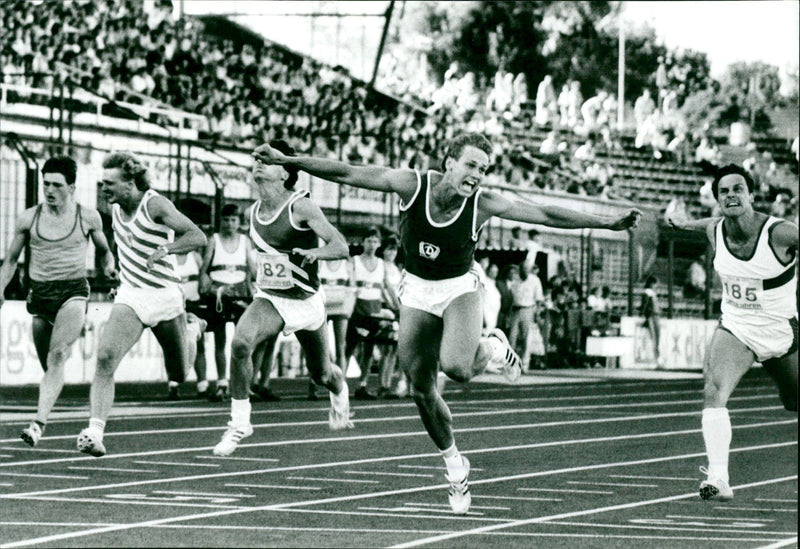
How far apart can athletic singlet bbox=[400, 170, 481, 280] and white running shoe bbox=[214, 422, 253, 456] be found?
2.62 metres

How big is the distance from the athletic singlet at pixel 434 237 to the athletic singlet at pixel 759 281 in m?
1.72

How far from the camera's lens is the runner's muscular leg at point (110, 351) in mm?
12352

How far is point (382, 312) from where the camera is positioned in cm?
2205

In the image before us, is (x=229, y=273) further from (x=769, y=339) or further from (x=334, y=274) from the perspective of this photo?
(x=769, y=339)

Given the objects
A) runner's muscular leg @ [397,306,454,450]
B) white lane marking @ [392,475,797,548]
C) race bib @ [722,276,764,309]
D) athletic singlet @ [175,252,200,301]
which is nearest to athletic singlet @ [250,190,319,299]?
runner's muscular leg @ [397,306,454,450]

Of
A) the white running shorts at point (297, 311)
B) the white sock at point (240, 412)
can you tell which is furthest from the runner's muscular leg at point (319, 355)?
the white sock at point (240, 412)

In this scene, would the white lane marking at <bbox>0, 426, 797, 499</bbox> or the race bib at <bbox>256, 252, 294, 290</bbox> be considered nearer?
the white lane marking at <bbox>0, 426, 797, 499</bbox>

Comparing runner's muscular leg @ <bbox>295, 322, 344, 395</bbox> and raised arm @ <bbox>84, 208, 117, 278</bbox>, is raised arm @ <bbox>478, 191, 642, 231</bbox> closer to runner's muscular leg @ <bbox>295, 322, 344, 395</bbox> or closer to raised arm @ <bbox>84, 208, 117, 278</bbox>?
runner's muscular leg @ <bbox>295, 322, 344, 395</bbox>

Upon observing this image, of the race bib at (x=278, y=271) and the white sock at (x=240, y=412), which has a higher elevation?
the race bib at (x=278, y=271)

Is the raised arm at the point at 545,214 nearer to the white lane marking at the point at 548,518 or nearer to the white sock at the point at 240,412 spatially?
the white lane marking at the point at 548,518

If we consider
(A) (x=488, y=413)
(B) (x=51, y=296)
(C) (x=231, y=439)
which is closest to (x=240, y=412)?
(C) (x=231, y=439)

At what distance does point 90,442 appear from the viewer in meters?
11.9

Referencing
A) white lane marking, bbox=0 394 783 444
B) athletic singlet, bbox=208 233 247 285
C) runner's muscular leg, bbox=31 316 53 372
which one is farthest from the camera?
athletic singlet, bbox=208 233 247 285

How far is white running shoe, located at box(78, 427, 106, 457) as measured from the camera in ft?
39.1
